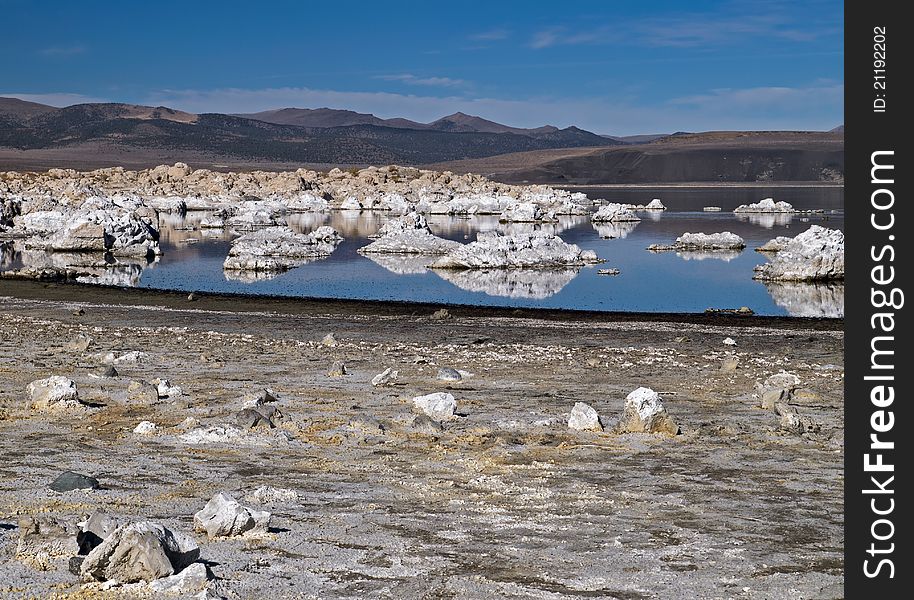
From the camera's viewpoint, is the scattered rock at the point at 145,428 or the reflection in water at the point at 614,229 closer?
the scattered rock at the point at 145,428

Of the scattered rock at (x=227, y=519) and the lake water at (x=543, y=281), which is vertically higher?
the lake water at (x=543, y=281)

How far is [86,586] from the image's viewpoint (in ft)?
13.4

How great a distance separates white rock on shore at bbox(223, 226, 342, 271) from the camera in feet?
91.2

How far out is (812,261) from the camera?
79.6ft

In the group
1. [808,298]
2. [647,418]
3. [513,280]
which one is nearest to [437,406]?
[647,418]

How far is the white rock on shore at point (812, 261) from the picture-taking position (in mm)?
24203

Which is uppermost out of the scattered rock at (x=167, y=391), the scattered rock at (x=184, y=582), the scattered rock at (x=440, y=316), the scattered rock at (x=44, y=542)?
the scattered rock at (x=440, y=316)

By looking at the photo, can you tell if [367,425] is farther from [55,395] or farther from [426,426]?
[55,395]

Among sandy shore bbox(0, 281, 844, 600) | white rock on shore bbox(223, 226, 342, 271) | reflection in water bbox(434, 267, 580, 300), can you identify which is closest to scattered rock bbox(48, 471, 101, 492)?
sandy shore bbox(0, 281, 844, 600)

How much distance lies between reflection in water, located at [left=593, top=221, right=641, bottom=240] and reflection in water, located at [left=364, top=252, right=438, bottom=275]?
10842 mm

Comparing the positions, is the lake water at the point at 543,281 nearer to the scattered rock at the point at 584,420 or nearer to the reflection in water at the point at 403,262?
the reflection in water at the point at 403,262

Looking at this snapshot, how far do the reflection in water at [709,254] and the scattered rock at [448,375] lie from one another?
22.8m

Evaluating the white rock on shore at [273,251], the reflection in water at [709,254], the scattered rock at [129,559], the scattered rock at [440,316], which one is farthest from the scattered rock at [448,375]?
the reflection in water at [709,254]

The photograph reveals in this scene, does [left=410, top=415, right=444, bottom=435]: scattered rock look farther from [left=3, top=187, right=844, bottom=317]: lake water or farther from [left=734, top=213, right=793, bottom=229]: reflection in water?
[left=734, top=213, right=793, bottom=229]: reflection in water
